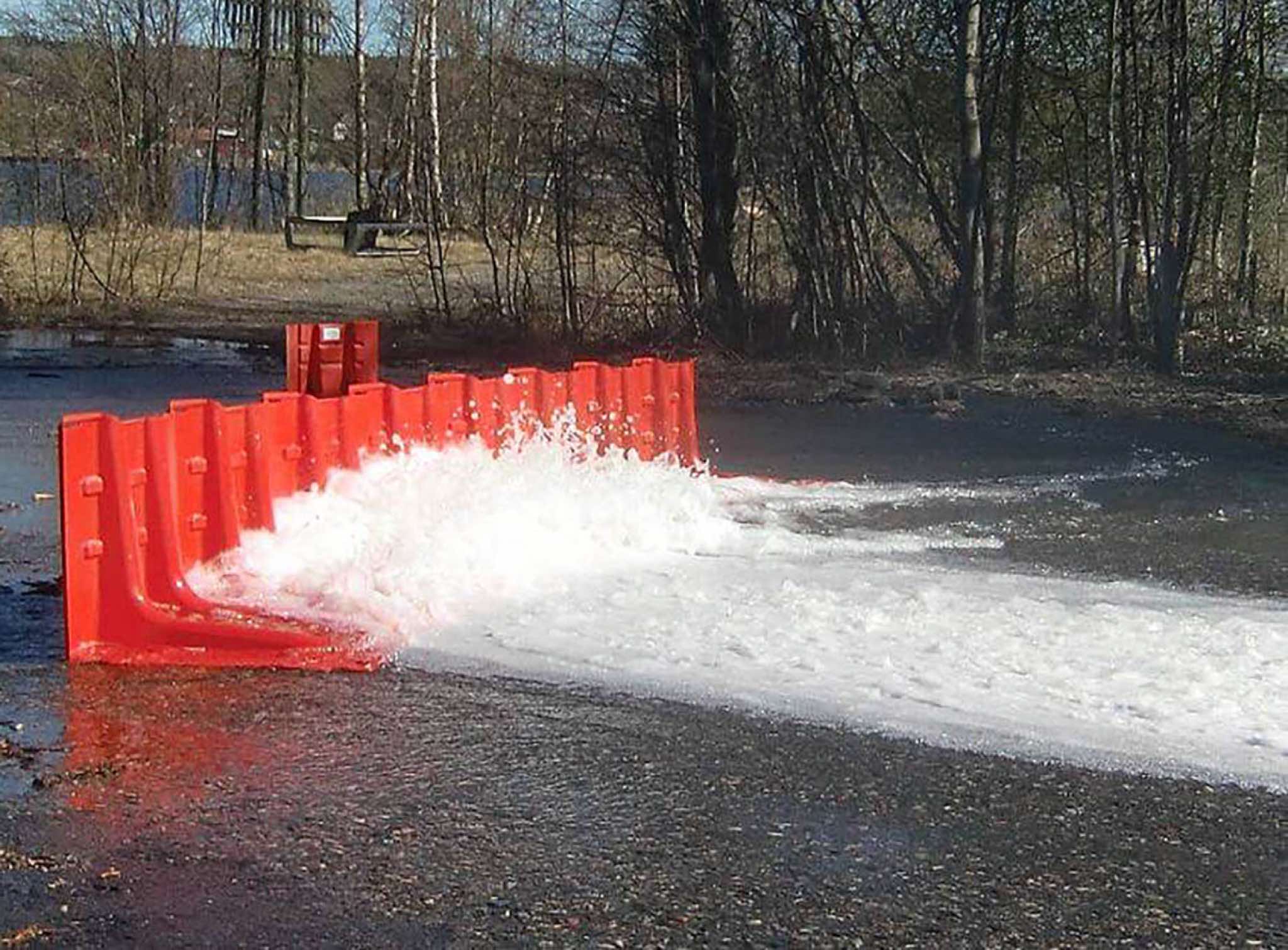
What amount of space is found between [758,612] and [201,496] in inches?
107

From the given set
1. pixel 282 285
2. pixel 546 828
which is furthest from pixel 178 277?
pixel 546 828

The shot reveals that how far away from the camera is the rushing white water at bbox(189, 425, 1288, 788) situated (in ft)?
22.1

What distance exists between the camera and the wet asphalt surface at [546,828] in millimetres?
4770

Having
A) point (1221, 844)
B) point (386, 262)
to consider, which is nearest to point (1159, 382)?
point (1221, 844)

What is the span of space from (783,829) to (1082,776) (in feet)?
3.83

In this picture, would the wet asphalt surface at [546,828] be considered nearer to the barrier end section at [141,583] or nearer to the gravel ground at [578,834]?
the gravel ground at [578,834]

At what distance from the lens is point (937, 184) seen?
2338 cm

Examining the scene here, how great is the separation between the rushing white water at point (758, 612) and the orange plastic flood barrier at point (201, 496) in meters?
0.18

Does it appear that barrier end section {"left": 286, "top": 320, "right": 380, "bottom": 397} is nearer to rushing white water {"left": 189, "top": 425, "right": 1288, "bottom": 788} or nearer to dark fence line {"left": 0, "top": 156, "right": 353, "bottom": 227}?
rushing white water {"left": 189, "top": 425, "right": 1288, "bottom": 788}

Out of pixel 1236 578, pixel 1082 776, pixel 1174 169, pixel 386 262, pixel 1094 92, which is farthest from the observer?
pixel 386 262

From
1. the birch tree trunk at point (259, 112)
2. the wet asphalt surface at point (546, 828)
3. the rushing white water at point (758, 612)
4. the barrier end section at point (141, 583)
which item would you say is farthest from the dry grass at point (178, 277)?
the wet asphalt surface at point (546, 828)

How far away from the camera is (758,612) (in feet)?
26.9

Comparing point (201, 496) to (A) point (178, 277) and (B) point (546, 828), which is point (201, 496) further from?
(A) point (178, 277)

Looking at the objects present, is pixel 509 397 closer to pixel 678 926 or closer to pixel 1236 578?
pixel 1236 578
